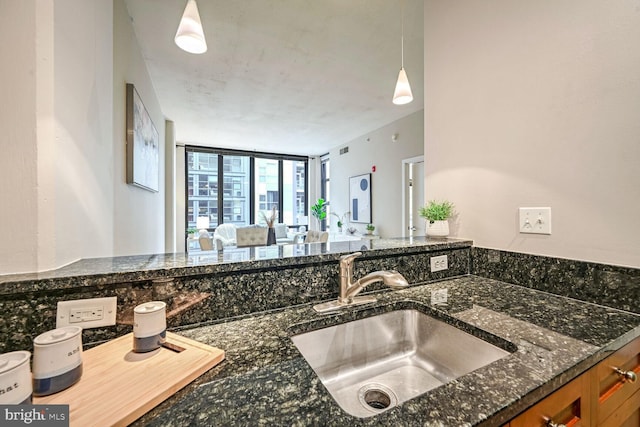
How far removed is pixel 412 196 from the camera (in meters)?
4.27

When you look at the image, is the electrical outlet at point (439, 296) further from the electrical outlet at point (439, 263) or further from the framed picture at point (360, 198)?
the framed picture at point (360, 198)

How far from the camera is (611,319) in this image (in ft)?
2.77

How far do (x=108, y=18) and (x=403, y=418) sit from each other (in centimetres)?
220

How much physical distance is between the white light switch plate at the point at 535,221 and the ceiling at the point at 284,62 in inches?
67.0

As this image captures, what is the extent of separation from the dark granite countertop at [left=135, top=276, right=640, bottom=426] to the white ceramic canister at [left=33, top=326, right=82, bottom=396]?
20 cm

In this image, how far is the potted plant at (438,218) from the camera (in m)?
1.48

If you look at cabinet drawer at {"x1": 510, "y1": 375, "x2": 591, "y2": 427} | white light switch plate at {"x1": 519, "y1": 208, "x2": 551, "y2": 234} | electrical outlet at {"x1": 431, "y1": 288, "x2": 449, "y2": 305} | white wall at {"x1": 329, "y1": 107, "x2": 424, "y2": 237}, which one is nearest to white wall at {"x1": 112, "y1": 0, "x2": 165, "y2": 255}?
electrical outlet at {"x1": 431, "y1": 288, "x2": 449, "y2": 305}

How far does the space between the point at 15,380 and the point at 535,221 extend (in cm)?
164

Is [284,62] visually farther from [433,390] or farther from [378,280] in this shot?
[433,390]

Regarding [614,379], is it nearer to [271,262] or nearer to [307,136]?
[271,262]

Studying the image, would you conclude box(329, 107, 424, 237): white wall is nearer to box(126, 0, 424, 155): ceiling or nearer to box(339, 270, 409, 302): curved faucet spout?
box(126, 0, 424, 155): ceiling

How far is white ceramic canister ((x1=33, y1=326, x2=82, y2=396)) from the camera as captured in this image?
0.48m

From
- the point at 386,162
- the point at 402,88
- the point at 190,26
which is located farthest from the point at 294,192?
the point at 190,26

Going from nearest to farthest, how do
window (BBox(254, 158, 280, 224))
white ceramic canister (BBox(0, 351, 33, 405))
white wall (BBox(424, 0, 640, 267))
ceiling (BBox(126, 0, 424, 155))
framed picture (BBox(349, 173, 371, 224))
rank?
white ceramic canister (BBox(0, 351, 33, 405)), white wall (BBox(424, 0, 640, 267)), ceiling (BBox(126, 0, 424, 155)), framed picture (BBox(349, 173, 371, 224)), window (BBox(254, 158, 280, 224))
